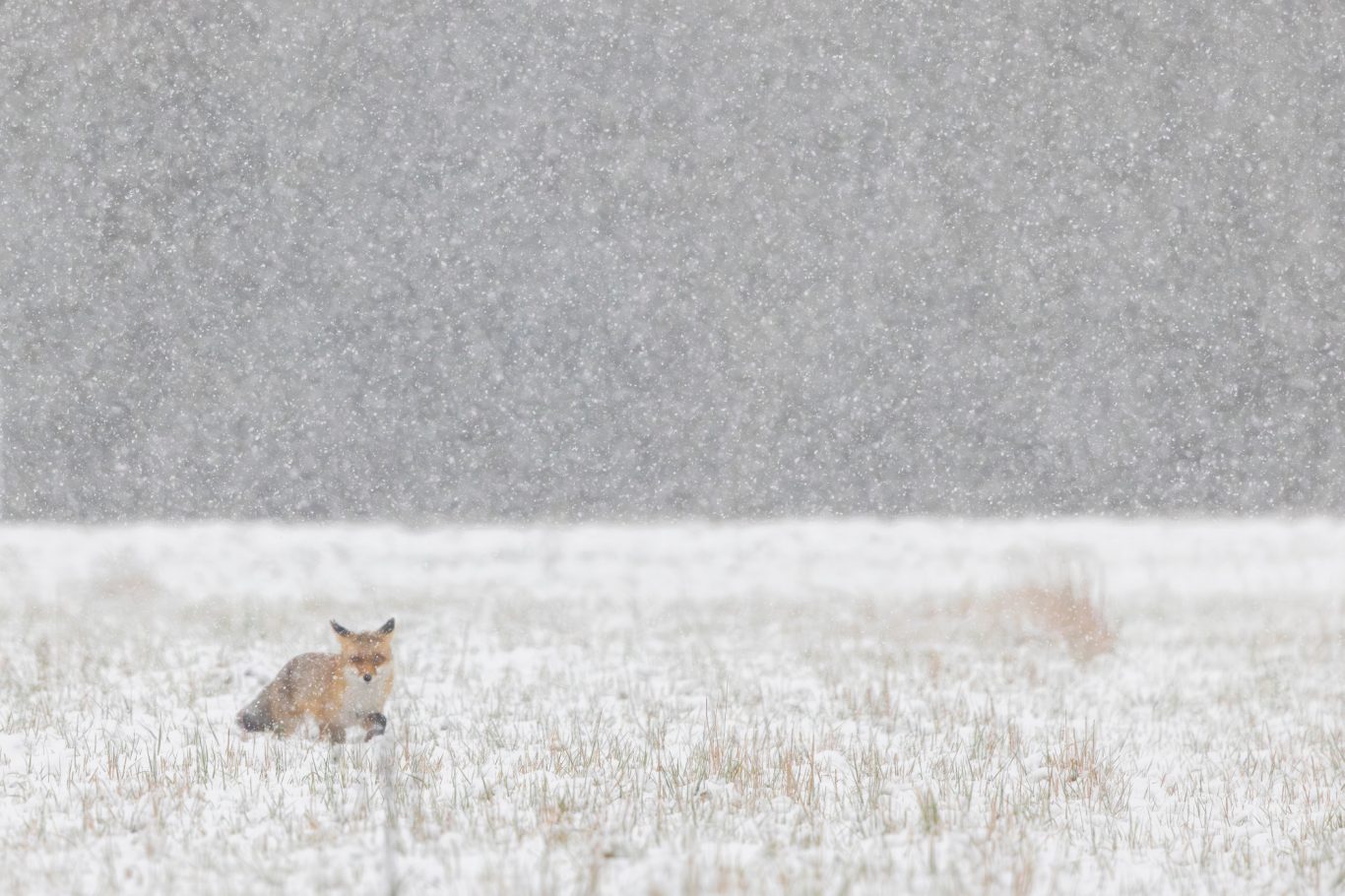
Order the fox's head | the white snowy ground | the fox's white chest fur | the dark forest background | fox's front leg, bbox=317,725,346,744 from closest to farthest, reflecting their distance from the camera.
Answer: the white snowy ground < the fox's head < the fox's white chest fur < fox's front leg, bbox=317,725,346,744 < the dark forest background

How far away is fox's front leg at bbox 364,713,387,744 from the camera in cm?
606

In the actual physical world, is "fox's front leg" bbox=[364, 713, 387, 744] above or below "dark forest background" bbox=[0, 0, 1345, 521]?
below

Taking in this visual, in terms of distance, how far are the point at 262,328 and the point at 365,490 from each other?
1305 cm

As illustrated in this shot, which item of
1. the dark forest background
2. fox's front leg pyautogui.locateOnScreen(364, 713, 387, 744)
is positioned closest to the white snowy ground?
fox's front leg pyautogui.locateOnScreen(364, 713, 387, 744)

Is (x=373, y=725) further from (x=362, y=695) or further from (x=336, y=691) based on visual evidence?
(x=336, y=691)

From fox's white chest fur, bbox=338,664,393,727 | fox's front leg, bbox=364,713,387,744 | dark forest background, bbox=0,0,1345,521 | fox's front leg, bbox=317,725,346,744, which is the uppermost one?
dark forest background, bbox=0,0,1345,521

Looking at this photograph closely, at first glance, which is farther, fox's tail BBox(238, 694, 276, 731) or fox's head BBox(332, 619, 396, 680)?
fox's tail BBox(238, 694, 276, 731)

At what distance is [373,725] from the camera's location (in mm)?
6117

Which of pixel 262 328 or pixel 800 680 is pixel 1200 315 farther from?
pixel 800 680

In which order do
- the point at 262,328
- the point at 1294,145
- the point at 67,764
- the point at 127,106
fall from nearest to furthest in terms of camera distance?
the point at 67,764 < the point at 262,328 < the point at 127,106 < the point at 1294,145

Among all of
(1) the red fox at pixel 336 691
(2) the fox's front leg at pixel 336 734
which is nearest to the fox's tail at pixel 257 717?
(1) the red fox at pixel 336 691

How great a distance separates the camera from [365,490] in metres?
48.5

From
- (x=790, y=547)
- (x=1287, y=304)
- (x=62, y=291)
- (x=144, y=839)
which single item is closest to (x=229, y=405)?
(x=62, y=291)

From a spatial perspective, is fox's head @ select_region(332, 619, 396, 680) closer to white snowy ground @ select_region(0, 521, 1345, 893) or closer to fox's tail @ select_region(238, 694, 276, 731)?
white snowy ground @ select_region(0, 521, 1345, 893)
